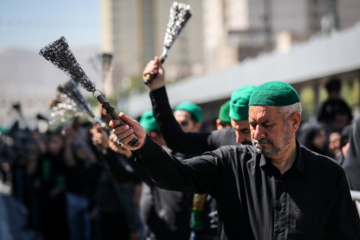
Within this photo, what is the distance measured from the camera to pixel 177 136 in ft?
13.3

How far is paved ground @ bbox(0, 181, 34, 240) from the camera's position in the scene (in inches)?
483

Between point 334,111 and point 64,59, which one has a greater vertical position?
point 64,59

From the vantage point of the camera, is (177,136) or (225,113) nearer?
(177,136)

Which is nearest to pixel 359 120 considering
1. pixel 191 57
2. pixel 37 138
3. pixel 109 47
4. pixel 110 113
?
pixel 110 113

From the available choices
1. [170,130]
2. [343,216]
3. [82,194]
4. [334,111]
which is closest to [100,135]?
[170,130]

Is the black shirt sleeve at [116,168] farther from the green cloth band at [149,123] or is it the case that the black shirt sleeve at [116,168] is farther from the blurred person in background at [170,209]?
the green cloth band at [149,123]

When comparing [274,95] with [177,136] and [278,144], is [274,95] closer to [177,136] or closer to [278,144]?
[278,144]

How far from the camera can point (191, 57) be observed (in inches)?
5645

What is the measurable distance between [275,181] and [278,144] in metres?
0.18

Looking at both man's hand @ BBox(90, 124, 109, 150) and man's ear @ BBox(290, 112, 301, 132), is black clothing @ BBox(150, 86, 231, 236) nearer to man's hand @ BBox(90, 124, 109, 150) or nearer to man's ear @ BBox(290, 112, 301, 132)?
man's hand @ BBox(90, 124, 109, 150)

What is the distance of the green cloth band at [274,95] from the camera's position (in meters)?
2.89

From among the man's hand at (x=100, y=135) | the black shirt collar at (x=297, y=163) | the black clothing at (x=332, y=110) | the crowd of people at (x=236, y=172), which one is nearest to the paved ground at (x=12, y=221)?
the crowd of people at (x=236, y=172)

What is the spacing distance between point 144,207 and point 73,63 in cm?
288

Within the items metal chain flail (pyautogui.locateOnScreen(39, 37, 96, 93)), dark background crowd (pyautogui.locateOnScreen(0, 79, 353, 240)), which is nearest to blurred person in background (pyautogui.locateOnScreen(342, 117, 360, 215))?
dark background crowd (pyautogui.locateOnScreen(0, 79, 353, 240))
